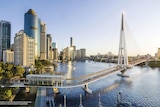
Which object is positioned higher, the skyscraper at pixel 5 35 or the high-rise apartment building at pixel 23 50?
the skyscraper at pixel 5 35

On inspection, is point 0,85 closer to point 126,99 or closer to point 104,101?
point 104,101

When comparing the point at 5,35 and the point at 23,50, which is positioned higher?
the point at 5,35

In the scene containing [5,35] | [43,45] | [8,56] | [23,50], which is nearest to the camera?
[23,50]

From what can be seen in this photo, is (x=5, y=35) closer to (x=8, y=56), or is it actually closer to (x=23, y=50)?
(x=8, y=56)

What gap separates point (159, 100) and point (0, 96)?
86.9 feet

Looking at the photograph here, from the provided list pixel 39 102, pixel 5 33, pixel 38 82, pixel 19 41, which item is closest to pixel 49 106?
pixel 39 102

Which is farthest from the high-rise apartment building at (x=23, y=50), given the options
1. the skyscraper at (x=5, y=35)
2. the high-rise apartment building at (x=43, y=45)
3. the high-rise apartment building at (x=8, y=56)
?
the high-rise apartment building at (x=43, y=45)

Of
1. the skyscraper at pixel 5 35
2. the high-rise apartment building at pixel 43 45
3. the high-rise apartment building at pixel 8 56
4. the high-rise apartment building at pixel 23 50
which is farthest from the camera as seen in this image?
the high-rise apartment building at pixel 43 45

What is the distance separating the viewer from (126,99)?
91.9ft

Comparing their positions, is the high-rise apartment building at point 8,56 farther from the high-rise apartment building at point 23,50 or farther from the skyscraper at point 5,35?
the skyscraper at point 5,35

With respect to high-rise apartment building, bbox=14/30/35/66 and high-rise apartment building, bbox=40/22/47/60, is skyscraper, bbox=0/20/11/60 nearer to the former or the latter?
high-rise apartment building, bbox=40/22/47/60

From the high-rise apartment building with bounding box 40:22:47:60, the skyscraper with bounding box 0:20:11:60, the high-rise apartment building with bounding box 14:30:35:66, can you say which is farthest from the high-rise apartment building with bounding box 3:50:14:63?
the high-rise apartment building with bounding box 40:22:47:60

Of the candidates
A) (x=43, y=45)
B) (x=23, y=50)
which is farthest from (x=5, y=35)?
(x=23, y=50)

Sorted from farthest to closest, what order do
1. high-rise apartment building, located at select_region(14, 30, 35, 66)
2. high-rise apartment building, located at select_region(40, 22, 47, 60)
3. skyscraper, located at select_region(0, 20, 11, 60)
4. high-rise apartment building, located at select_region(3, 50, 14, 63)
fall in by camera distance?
high-rise apartment building, located at select_region(40, 22, 47, 60) < skyscraper, located at select_region(0, 20, 11, 60) < high-rise apartment building, located at select_region(3, 50, 14, 63) < high-rise apartment building, located at select_region(14, 30, 35, 66)
